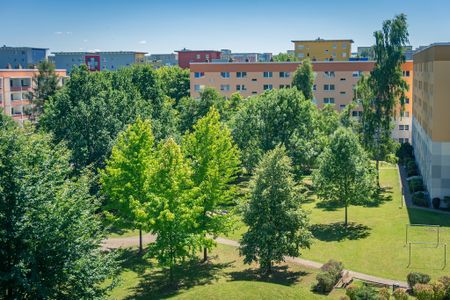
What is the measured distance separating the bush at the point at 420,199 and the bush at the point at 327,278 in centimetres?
2033

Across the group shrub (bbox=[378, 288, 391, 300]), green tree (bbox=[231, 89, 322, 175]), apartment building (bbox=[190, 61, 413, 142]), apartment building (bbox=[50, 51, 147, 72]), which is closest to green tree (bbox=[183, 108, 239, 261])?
shrub (bbox=[378, 288, 391, 300])

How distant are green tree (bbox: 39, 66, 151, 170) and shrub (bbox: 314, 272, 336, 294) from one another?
24.4m

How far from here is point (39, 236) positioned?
68.8ft

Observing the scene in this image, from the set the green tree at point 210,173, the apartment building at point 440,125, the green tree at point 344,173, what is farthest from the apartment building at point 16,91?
the apartment building at point 440,125

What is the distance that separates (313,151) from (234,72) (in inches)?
1845

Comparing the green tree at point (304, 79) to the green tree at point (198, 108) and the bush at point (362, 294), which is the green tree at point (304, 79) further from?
the bush at point (362, 294)

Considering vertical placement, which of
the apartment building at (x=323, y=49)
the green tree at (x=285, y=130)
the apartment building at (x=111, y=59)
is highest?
the apartment building at (x=111, y=59)

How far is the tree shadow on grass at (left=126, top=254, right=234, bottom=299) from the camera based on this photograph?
1282 inches

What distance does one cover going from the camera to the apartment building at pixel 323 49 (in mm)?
117250

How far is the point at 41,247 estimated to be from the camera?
70.1ft

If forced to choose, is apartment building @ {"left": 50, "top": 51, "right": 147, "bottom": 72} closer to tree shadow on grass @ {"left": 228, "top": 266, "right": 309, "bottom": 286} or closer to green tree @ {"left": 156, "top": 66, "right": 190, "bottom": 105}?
green tree @ {"left": 156, "top": 66, "right": 190, "bottom": 105}

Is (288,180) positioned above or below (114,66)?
below

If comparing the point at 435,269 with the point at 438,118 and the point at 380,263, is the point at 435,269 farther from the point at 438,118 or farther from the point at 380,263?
the point at 438,118

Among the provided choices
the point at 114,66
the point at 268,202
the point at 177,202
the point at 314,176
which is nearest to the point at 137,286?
the point at 177,202
